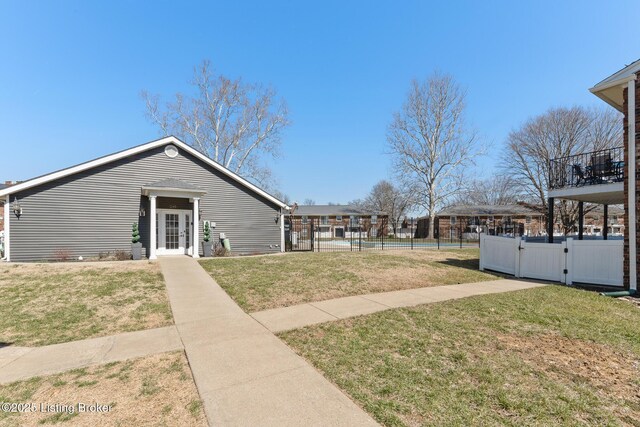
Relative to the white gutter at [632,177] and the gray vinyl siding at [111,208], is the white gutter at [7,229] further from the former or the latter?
the white gutter at [632,177]

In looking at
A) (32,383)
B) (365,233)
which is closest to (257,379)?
(32,383)

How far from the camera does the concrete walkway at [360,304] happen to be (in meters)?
5.45

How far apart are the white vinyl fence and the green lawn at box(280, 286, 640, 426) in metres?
2.95

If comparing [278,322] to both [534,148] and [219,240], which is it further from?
[534,148]

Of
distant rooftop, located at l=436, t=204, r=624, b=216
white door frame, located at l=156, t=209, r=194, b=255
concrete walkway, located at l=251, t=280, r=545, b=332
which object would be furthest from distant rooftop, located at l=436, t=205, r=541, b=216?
white door frame, located at l=156, t=209, r=194, b=255

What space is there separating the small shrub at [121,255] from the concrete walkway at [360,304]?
10079mm

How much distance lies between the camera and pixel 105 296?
692 cm

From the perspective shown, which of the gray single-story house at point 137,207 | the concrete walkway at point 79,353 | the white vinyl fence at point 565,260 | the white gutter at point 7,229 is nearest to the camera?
the concrete walkway at point 79,353

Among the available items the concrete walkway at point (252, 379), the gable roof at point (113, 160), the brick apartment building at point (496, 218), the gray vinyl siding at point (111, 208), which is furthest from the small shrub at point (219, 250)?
the brick apartment building at point (496, 218)

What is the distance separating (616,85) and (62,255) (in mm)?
20540

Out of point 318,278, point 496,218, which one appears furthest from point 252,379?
point 496,218

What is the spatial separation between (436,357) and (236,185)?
14183 millimetres

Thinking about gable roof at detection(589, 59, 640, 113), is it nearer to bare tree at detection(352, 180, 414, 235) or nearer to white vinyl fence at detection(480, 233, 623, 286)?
white vinyl fence at detection(480, 233, 623, 286)

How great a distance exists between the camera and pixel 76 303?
6449 mm
